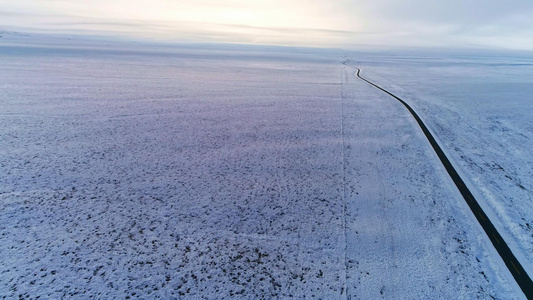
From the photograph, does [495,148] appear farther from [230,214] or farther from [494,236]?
[230,214]

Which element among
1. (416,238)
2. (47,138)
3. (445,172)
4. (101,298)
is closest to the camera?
(101,298)

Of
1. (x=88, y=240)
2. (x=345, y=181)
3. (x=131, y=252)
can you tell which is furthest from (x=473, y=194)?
(x=88, y=240)

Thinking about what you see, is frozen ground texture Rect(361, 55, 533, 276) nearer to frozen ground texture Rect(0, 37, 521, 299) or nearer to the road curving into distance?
the road curving into distance

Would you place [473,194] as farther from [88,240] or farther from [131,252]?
[88,240]

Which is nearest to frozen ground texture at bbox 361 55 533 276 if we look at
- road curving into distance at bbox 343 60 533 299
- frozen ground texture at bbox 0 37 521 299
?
road curving into distance at bbox 343 60 533 299

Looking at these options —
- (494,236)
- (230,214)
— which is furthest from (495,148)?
(230,214)

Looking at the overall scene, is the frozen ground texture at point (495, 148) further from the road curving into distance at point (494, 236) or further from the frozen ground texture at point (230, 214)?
the frozen ground texture at point (230, 214)

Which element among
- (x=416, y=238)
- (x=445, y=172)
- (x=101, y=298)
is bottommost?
(x=101, y=298)

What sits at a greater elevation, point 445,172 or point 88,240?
point 445,172

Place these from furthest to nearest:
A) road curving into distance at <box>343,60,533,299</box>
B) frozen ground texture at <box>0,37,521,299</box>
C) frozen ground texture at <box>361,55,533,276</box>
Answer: frozen ground texture at <box>361,55,533,276</box>, road curving into distance at <box>343,60,533,299</box>, frozen ground texture at <box>0,37,521,299</box>
